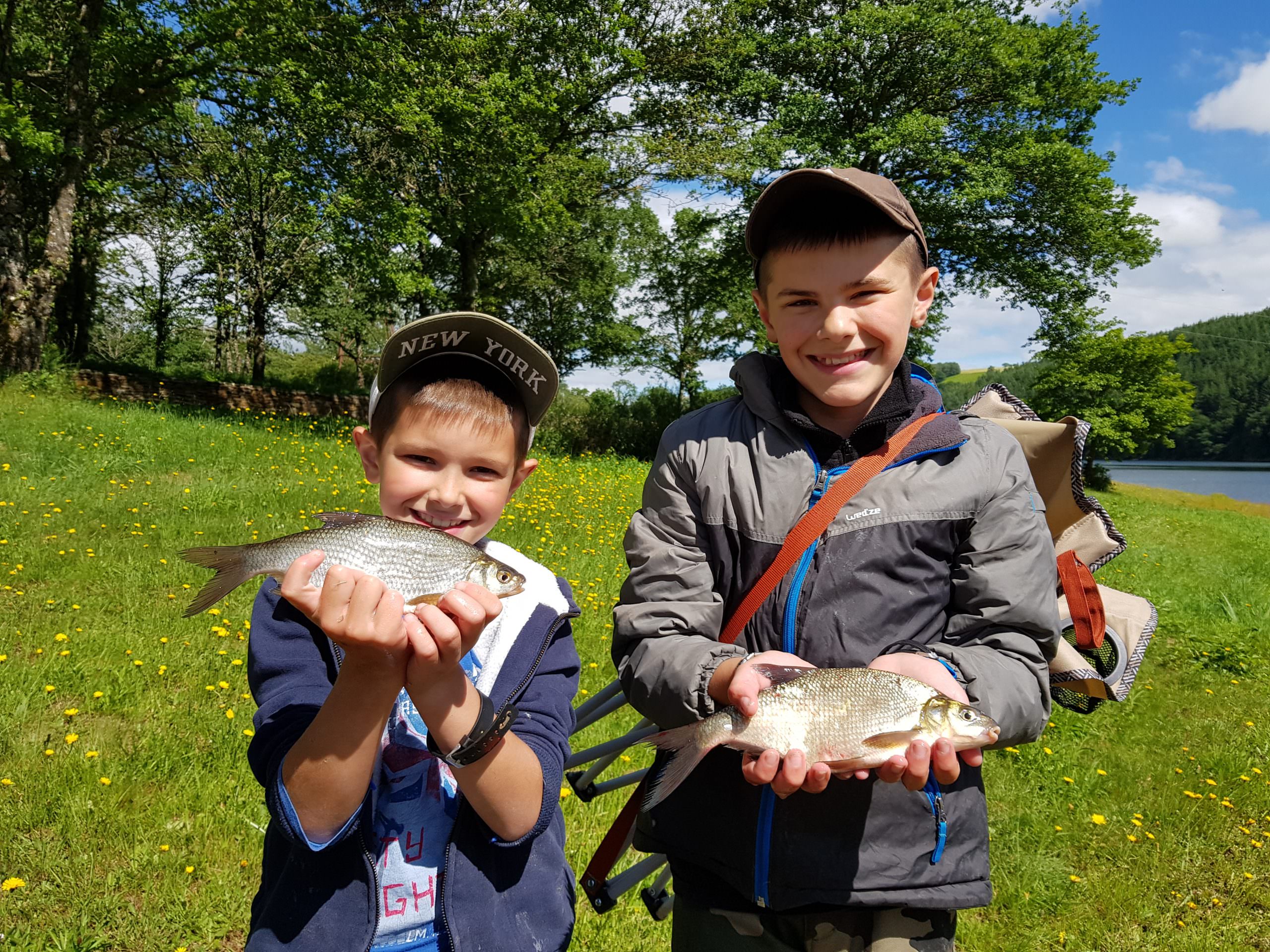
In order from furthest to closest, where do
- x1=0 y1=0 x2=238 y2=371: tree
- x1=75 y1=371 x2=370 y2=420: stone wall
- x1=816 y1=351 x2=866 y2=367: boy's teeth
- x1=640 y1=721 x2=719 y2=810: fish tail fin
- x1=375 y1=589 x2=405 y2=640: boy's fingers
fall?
x1=75 y1=371 x2=370 y2=420: stone wall, x1=0 y1=0 x2=238 y2=371: tree, x1=816 y1=351 x2=866 y2=367: boy's teeth, x1=640 y1=721 x2=719 y2=810: fish tail fin, x1=375 y1=589 x2=405 y2=640: boy's fingers

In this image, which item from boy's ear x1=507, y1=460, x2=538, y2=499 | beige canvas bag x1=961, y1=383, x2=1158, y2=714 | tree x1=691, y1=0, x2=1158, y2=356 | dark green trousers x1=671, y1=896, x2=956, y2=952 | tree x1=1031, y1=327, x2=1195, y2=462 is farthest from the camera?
tree x1=1031, y1=327, x2=1195, y2=462

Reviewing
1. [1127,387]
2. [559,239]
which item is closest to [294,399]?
[559,239]

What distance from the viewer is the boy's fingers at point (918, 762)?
66.6 inches

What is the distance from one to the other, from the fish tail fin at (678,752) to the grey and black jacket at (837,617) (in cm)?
5

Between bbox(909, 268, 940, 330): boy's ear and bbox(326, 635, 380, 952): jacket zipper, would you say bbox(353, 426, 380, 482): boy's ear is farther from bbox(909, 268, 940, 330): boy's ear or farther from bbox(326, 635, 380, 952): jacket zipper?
bbox(909, 268, 940, 330): boy's ear

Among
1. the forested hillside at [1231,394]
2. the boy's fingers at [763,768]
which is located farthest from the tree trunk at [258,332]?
the forested hillside at [1231,394]

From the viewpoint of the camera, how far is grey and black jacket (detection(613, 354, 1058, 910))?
1.84 meters

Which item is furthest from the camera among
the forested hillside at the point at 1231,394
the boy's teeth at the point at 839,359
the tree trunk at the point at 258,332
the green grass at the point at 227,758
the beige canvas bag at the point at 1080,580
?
the forested hillside at the point at 1231,394

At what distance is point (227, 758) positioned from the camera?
4375mm

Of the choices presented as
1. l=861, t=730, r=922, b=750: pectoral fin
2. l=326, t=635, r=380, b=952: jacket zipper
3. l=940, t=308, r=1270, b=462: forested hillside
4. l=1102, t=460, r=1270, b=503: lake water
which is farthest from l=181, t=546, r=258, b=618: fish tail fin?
l=940, t=308, r=1270, b=462: forested hillside

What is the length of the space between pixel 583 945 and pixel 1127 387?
43352mm

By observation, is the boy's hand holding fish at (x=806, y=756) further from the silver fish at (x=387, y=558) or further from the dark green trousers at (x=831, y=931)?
the silver fish at (x=387, y=558)

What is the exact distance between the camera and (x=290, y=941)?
1.57 m

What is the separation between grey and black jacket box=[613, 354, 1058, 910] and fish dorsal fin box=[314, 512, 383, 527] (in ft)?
2.29
